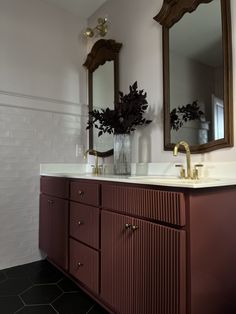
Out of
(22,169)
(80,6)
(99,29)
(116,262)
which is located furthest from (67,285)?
(80,6)

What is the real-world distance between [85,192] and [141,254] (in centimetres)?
64

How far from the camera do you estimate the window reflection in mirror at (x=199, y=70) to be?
1.50 meters

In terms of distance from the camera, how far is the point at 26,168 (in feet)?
7.70

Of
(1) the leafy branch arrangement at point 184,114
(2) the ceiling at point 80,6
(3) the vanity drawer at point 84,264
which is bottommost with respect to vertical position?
(3) the vanity drawer at point 84,264

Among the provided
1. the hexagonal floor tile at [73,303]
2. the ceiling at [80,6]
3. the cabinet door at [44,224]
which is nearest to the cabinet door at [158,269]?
the hexagonal floor tile at [73,303]

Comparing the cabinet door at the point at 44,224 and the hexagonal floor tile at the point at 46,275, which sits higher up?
the cabinet door at the point at 44,224

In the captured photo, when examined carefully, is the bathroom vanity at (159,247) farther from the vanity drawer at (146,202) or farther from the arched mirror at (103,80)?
the arched mirror at (103,80)

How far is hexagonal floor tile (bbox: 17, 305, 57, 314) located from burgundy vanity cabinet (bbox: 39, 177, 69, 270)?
0.34 meters

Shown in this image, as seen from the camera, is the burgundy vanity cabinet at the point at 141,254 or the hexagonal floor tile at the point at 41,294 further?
the hexagonal floor tile at the point at 41,294

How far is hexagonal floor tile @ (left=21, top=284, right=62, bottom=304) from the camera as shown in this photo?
1687 mm

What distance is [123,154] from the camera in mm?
2025

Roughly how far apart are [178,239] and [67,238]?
112 cm

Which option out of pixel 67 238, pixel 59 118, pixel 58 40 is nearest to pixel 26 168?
pixel 59 118

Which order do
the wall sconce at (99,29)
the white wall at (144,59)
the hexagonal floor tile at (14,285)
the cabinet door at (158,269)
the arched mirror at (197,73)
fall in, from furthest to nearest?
1. the wall sconce at (99,29)
2. the white wall at (144,59)
3. the hexagonal floor tile at (14,285)
4. the arched mirror at (197,73)
5. the cabinet door at (158,269)
